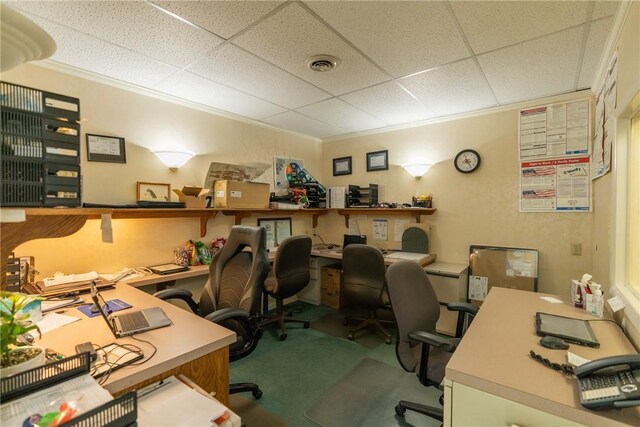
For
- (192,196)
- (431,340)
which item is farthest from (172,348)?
(192,196)

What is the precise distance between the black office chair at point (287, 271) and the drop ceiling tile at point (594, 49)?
2.56m

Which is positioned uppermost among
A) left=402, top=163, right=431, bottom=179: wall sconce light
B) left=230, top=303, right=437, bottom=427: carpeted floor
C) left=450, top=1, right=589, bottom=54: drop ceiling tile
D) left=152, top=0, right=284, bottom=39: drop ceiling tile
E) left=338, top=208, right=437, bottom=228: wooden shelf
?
left=152, top=0, right=284, bottom=39: drop ceiling tile

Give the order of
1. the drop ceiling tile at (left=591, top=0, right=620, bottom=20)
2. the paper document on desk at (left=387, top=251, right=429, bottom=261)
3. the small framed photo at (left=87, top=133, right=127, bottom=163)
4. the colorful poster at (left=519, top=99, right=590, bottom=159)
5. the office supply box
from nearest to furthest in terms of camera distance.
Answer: the drop ceiling tile at (left=591, top=0, right=620, bottom=20), the small framed photo at (left=87, top=133, right=127, bottom=163), the colorful poster at (left=519, top=99, right=590, bottom=159), the office supply box, the paper document on desk at (left=387, top=251, right=429, bottom=261)

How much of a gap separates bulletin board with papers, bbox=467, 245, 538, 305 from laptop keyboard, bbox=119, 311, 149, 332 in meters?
3.02

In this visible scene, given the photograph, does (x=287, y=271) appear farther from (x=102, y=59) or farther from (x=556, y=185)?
(x=556, y=185)

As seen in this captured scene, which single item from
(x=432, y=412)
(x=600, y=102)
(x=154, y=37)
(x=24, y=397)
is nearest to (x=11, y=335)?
(x=24, y=397)

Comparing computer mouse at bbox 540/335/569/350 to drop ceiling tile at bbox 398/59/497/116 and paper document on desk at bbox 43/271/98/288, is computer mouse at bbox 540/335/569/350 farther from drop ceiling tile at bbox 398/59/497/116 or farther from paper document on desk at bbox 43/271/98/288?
paper document on desk at bbox 43/271/98/288

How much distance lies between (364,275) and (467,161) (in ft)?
5.63

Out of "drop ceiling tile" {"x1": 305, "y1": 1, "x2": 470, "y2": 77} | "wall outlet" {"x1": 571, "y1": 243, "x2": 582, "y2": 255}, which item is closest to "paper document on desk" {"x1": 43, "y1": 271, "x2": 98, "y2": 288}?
"drop ceiling tile" {"x1": 305, "y1": 1, "x2": 470, "y2": 77}

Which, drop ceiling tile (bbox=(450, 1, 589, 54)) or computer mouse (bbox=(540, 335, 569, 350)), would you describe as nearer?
computer mouse (bbox=(540, 335, 569, 350))

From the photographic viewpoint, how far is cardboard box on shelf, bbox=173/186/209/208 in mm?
2725

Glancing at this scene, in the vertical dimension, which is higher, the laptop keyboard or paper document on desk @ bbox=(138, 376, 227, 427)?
the laptop keyboard

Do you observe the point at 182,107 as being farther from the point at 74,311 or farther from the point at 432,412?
the point at 432,412

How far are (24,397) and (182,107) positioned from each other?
8.85 feet
